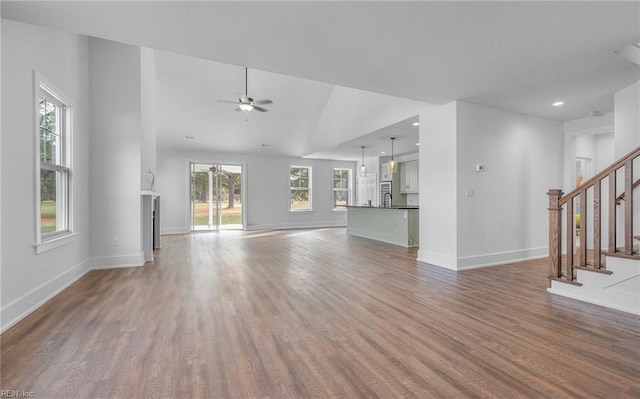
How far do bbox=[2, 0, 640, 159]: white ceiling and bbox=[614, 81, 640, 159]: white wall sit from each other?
0.48 ft

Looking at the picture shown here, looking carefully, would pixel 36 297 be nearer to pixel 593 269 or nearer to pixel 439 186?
pixel 439 186

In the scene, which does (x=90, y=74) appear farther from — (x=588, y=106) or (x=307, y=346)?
(x=588, y=106)

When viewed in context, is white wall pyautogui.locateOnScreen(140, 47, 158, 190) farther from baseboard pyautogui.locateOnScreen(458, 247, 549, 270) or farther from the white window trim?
baseboard pyautogui.locateOnScreen(458, 247, 549, 270)

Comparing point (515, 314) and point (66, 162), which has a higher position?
point (66, 162)

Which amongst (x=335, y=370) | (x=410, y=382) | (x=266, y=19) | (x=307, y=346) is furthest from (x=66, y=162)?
(x=410, y=382)

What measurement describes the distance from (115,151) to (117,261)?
1682 millimetres

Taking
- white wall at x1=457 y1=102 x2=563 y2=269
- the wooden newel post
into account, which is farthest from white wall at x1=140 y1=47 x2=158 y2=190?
the wooden newel post

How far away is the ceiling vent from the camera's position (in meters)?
2.82

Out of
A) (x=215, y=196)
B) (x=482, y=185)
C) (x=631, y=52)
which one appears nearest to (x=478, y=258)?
(x=482, y=185)

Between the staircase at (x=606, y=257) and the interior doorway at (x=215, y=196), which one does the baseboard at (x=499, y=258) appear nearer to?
the staircase at (x=606, y=257)

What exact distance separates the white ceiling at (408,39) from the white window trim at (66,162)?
88cm

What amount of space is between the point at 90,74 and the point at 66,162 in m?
1.51

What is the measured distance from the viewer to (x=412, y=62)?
311 centimetres

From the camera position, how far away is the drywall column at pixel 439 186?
4.52 m
